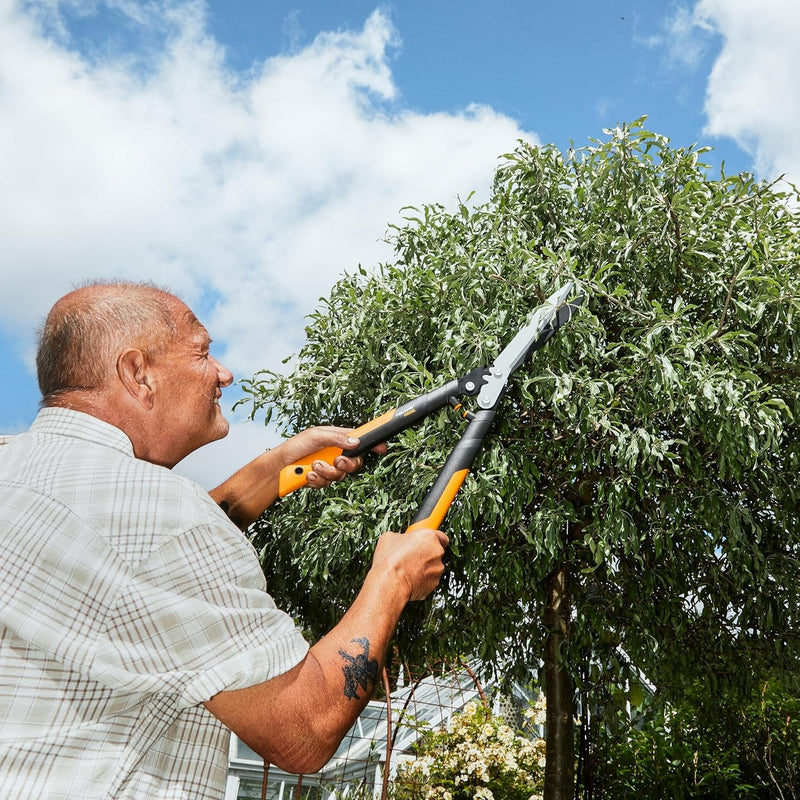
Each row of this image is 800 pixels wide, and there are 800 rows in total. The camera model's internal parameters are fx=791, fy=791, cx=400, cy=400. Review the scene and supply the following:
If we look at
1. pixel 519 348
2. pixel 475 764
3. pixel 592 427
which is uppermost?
pixel 592 427

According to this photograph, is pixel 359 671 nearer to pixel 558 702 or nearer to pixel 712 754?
pixel 558 702

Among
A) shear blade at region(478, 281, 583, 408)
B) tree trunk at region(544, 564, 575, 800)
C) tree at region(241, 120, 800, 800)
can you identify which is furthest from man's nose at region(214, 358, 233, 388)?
tree trunk at region(544, 564, 575, 800)

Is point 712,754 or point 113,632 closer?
point 113,632

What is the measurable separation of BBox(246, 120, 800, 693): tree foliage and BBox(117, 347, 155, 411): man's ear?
422cm

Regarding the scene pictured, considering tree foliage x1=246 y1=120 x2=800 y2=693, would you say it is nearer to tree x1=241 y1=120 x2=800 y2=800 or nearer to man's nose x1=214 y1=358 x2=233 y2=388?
tree x1=241 y1=120 x2=800 y2=800

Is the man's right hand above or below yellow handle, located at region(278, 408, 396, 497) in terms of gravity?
below

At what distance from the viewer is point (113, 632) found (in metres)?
1.14

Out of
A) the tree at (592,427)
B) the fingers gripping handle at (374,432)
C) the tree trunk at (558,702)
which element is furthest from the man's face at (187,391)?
the tree trunk at (558,702)

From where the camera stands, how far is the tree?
19.2 feet

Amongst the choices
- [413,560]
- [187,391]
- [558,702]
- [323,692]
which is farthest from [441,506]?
[558,702]

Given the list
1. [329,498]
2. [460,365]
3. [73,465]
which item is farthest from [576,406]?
[73,465]

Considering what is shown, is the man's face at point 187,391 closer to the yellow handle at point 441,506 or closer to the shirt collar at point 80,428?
the shirt collar at point 80,428

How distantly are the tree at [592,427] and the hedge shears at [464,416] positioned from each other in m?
2.06

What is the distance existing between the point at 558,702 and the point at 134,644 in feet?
24.4
